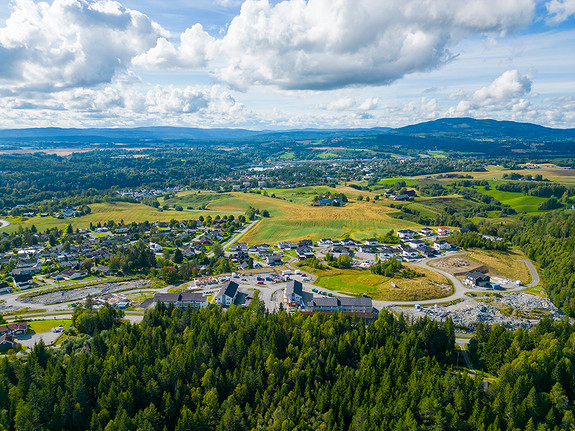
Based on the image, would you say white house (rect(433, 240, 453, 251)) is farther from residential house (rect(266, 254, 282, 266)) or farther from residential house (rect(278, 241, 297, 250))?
residential house (rect(266, 254, 282, 266))

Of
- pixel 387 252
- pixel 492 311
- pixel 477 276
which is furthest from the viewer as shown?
pixel 387 252

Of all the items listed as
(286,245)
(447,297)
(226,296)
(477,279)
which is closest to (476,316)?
(447,297)

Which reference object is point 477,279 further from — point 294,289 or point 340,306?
point 294,289

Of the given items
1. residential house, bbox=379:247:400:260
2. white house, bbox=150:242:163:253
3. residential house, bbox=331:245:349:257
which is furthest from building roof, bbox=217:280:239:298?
white house, bbox=150:242:163:253

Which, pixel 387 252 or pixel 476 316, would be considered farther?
pixel 387 252

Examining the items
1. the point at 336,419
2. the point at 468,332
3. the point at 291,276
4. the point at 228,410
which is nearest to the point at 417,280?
the point at 468,332

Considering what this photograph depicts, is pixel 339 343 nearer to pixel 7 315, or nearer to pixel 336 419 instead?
pixel 336 419
